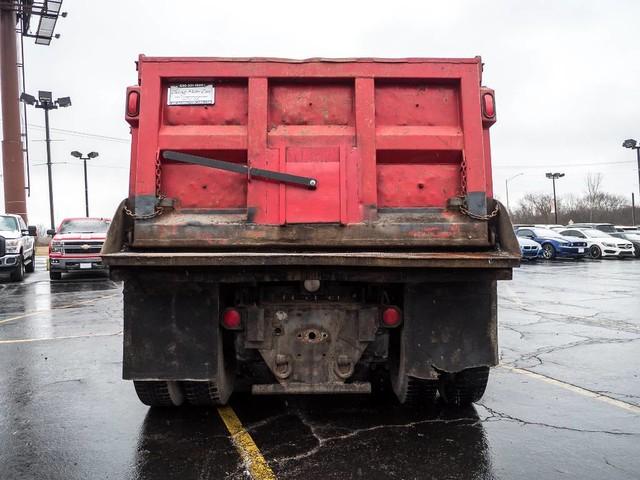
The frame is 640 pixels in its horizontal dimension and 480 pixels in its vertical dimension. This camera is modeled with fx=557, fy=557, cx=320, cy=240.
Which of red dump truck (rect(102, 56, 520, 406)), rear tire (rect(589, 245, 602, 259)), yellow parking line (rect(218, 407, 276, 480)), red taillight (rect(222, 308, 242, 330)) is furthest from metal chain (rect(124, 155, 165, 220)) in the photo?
rear tire (rect(589, 245, 602, 259))

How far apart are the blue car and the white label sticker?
2580 centimetres

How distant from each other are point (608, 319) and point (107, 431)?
329 inches

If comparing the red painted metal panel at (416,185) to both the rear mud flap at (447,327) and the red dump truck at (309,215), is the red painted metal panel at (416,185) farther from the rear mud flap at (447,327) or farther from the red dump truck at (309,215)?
the rear mud flap at (447,327)

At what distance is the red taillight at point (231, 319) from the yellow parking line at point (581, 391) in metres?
3.32

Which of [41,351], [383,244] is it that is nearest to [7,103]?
[41,351]

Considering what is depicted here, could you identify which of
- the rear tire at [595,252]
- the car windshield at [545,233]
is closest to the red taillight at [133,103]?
the car windshield at [545,233]

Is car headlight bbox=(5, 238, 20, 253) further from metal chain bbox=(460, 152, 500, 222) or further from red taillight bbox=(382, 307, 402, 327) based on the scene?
metal chain bbox=(460, 152, 500, 222)

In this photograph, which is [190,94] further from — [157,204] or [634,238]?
[634,238]

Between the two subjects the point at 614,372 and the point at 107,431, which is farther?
the point at 614,372

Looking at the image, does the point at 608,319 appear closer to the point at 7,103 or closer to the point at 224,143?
the point at 224,143

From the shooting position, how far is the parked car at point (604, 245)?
27.2 m

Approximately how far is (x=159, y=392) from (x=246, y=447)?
974mm

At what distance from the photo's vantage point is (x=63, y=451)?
3891 mm

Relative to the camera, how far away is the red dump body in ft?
13.0
